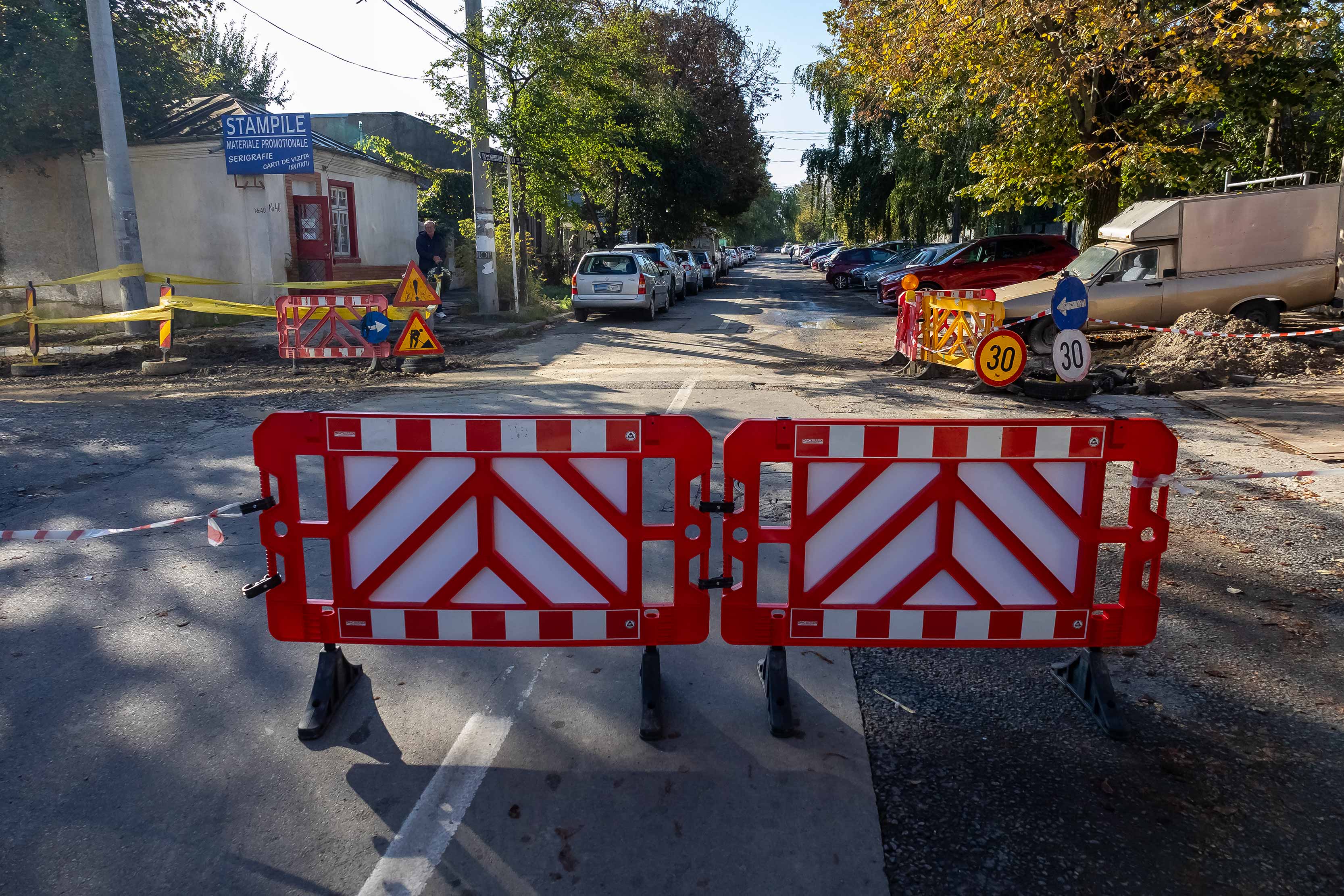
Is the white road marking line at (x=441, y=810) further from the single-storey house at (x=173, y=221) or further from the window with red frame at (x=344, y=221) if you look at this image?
the window with red frame at (x=344, y=221)

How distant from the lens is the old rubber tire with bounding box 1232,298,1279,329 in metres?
14.4

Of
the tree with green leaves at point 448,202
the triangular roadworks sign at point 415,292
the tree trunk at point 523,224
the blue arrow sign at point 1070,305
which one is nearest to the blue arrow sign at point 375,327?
the triangular roadworks sign at point 415,292

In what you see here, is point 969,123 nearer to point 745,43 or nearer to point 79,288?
point 79,288

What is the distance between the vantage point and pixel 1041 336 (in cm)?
1462

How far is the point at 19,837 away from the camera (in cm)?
305

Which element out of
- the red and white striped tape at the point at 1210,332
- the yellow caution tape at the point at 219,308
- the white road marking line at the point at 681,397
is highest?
the yellow caution tape at the point at 219,308

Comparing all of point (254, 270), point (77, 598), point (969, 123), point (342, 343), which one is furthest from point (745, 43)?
point (77, 598)

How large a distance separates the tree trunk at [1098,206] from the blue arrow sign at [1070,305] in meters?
9.88

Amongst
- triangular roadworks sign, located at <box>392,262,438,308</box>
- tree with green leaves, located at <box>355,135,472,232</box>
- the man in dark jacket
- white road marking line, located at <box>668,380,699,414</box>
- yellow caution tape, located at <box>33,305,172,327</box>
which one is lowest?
white road marking line, located at <box>668,380,699,414</box>

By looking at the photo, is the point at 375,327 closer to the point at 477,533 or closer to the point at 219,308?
the point at 219,308

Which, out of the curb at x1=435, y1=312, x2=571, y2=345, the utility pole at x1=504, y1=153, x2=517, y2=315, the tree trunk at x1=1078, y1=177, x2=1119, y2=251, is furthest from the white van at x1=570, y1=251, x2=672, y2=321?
the tree trunk at x1=1078, y1=177, x2=1119, y2=251

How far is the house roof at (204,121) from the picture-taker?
20375mm

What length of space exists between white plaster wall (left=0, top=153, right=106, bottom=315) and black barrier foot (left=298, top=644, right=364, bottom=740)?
2074 centimetres

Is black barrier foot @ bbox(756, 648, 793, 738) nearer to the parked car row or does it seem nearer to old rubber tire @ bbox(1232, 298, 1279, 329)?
old rubber tire @ bbox(1232, 298, 1279, 329)
